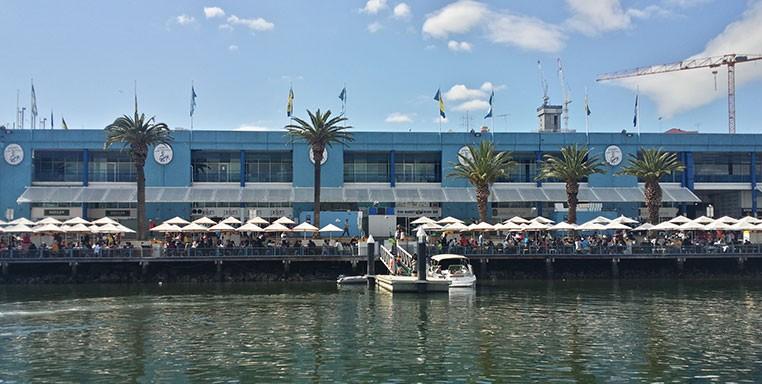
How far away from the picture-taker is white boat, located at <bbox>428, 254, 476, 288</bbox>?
4638 centimetres

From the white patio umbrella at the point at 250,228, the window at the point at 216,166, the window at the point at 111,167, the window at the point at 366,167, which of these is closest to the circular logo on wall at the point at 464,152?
the window at the point at 366,167

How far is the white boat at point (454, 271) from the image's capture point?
46.4 metres

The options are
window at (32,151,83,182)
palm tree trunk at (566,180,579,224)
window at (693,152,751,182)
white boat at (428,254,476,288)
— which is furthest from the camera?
window at (693,152,751,182)

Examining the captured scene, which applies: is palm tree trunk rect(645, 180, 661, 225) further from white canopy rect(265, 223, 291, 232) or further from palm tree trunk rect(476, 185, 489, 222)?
white canopy rect(265, 223, 291, 232)

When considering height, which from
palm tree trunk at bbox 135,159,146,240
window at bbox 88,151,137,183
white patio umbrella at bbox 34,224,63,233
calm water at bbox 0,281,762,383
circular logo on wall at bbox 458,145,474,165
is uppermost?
circular logo on wall at bbox 458,145,474,165

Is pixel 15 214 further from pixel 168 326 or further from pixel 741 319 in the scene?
pixel 741 319

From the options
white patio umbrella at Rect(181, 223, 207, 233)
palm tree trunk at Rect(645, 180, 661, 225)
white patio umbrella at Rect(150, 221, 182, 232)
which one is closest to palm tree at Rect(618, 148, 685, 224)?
palm tree trunk at Rect(645, 180, 661, 225)

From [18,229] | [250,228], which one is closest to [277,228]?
[250,228]

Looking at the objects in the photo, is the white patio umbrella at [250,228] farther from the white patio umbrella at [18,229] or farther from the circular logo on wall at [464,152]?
the circular logo on wall at [464,152]

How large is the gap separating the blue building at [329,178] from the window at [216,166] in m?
0.10

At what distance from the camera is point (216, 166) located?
73.3 meters

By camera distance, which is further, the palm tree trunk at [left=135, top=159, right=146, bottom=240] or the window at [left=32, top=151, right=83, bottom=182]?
the window at [left=32, top=151, right=83, bottom=182]

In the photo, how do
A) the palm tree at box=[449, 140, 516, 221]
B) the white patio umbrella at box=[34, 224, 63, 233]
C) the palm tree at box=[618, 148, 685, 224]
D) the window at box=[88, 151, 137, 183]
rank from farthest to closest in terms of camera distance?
the window at box=[88, 151, 137, 183]
the palm tree at box=[618, 148, 685, 224]
the palm tree at box=[449, 140, 516, 221]
the white patio umbrella at box=[34, 224, 63, 233]

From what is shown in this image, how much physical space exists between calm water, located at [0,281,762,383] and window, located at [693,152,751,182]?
1411 inches
